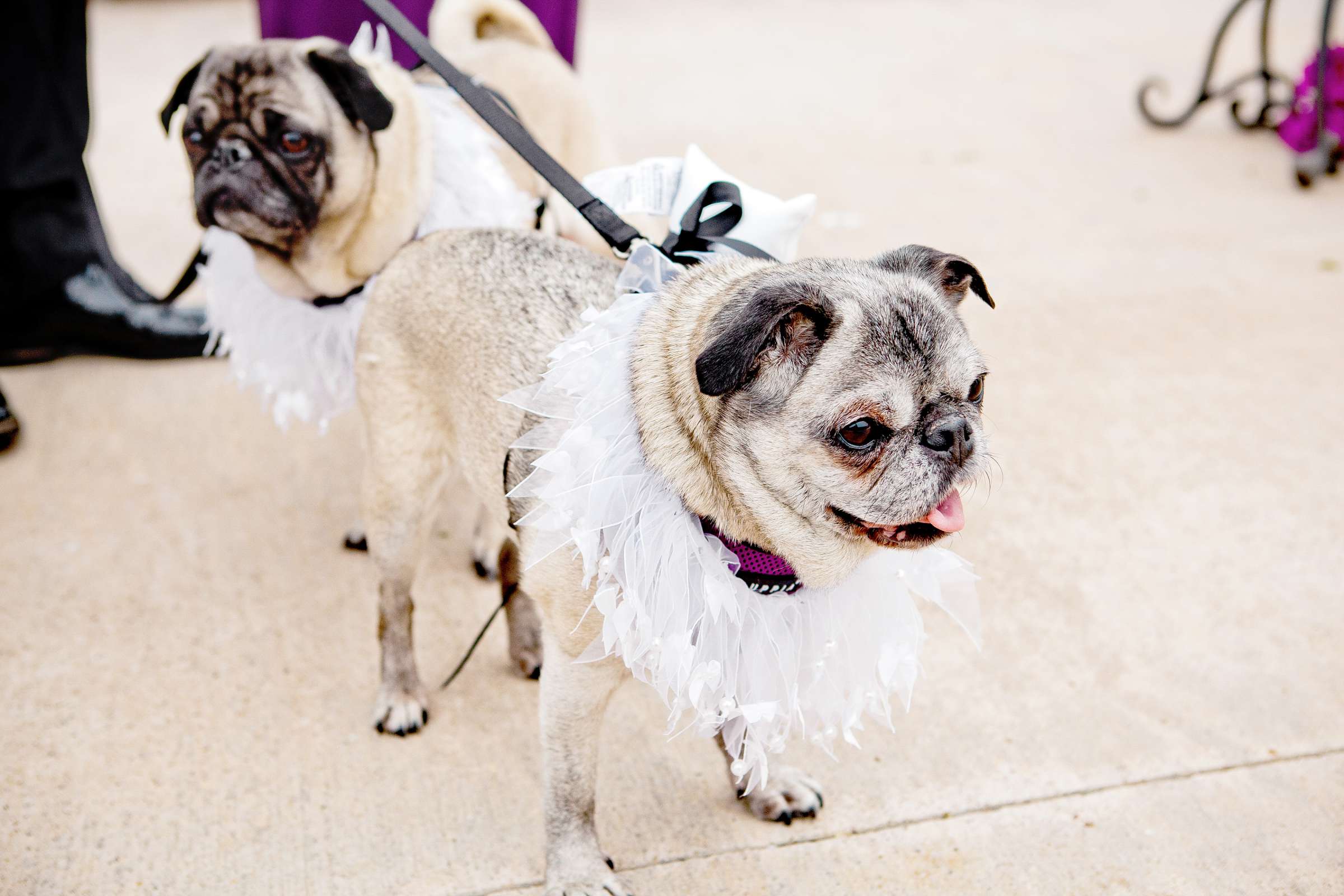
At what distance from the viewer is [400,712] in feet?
11.2

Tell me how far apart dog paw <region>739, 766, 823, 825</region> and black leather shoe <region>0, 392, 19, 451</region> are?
11.9 ft

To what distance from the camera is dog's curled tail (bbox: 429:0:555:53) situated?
493 centimetres

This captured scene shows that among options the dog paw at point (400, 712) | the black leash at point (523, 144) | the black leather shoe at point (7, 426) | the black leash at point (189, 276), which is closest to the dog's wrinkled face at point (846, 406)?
the black leash at point (523, 144)

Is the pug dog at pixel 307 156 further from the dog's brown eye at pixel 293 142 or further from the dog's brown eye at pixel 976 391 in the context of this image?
the dog's brown eye at pixel 976 391

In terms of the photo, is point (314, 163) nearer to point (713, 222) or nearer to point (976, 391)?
point (713, 222)

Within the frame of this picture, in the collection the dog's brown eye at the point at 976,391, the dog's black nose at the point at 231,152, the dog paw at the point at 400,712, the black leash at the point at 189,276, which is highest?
the dog's black nose at the point at 231,152

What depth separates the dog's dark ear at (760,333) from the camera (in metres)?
2.10

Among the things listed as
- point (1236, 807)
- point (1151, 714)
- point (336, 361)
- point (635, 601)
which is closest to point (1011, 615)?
point (1151, 714)

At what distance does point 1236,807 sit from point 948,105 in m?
6.84

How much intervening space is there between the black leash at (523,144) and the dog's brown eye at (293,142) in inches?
20.6

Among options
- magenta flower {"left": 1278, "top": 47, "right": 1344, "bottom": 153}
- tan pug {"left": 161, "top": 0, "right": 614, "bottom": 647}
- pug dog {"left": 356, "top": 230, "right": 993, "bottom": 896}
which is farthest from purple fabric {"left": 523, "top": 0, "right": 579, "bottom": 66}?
magenta flower {"left": 1278, "top": 47, "right": 1344, "bottom": 153}

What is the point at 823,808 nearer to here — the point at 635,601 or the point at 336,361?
the point at 635,601

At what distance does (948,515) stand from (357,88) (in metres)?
2.57

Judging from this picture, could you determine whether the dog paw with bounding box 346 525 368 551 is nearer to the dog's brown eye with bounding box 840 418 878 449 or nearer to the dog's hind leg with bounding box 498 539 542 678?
the dog's hind leg with bounding box 498 539 542 678
